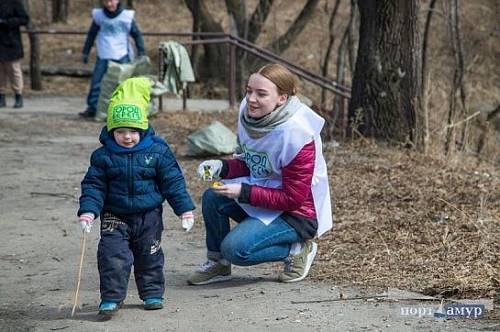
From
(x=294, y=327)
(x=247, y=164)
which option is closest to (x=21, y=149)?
(x=247, y=164)

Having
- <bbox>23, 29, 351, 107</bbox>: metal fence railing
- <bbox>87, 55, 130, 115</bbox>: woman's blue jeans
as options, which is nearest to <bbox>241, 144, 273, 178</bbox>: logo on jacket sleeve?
<bbox>23, 29, 351, 107</bbox>: metal fence railing

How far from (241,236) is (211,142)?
4973mm

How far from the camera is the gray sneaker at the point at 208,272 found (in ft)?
19.3

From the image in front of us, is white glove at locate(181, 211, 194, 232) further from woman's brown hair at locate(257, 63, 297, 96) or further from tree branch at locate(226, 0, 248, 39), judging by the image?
tree branch at locate(226, 0, 248, 39)

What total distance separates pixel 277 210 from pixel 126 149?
41.4 inches

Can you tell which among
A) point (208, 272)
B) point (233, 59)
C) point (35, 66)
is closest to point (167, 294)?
point (208, 272)

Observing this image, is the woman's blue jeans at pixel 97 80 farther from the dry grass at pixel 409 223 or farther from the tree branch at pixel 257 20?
the tree branch at pixel 257 20

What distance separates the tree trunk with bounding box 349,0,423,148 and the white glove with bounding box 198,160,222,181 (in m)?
5.23

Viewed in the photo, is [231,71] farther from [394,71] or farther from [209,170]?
[209,170]

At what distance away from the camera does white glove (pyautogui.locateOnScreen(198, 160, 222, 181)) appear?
563cm

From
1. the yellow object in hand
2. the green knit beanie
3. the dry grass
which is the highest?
the green knit beanie

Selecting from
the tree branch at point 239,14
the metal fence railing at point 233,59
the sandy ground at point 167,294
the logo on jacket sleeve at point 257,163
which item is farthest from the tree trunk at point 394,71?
the tree branch at point 239,14

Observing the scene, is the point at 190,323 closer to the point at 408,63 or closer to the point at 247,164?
the point at 247,164

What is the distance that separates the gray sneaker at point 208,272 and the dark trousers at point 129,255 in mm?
622
